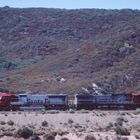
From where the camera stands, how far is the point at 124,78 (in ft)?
259

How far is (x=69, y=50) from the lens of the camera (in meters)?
102

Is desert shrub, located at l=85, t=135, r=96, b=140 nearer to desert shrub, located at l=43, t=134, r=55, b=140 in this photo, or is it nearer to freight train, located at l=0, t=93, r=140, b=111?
desert shrub, located at l=43, t=134, r=55, b=140

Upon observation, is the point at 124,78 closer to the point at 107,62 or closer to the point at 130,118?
the point at 107,62

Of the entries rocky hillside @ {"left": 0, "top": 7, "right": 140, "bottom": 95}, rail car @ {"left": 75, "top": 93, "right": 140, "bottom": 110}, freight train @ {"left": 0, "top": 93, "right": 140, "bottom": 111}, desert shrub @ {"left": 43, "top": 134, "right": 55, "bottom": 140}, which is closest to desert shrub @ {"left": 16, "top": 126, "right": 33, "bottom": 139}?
desert shrub @ {"left": 43, "top": 134, "right": 55, "bottom": 140}

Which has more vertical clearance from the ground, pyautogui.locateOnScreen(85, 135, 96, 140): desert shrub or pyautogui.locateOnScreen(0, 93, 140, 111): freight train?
pyautogui.locateOnScreen(0, 93, 140, 111): freight train

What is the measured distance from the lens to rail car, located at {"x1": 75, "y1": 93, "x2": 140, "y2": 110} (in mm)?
63312

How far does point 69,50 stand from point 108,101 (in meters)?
39.7

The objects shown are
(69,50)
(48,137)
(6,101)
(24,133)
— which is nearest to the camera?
(48,137)

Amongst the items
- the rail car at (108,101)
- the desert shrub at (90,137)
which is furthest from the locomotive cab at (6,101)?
the desert shrub at (90,137)

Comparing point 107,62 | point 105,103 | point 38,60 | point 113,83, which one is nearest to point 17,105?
point 105,103

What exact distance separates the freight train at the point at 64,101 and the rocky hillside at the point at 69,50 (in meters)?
11.7

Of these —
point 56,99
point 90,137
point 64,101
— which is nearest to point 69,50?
point 56,99

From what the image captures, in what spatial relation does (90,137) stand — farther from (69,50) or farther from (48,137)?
(69,50)

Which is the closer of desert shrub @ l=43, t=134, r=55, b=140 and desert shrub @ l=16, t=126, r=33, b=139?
desert shrub @ l=43, t=134, r=55, b=140
